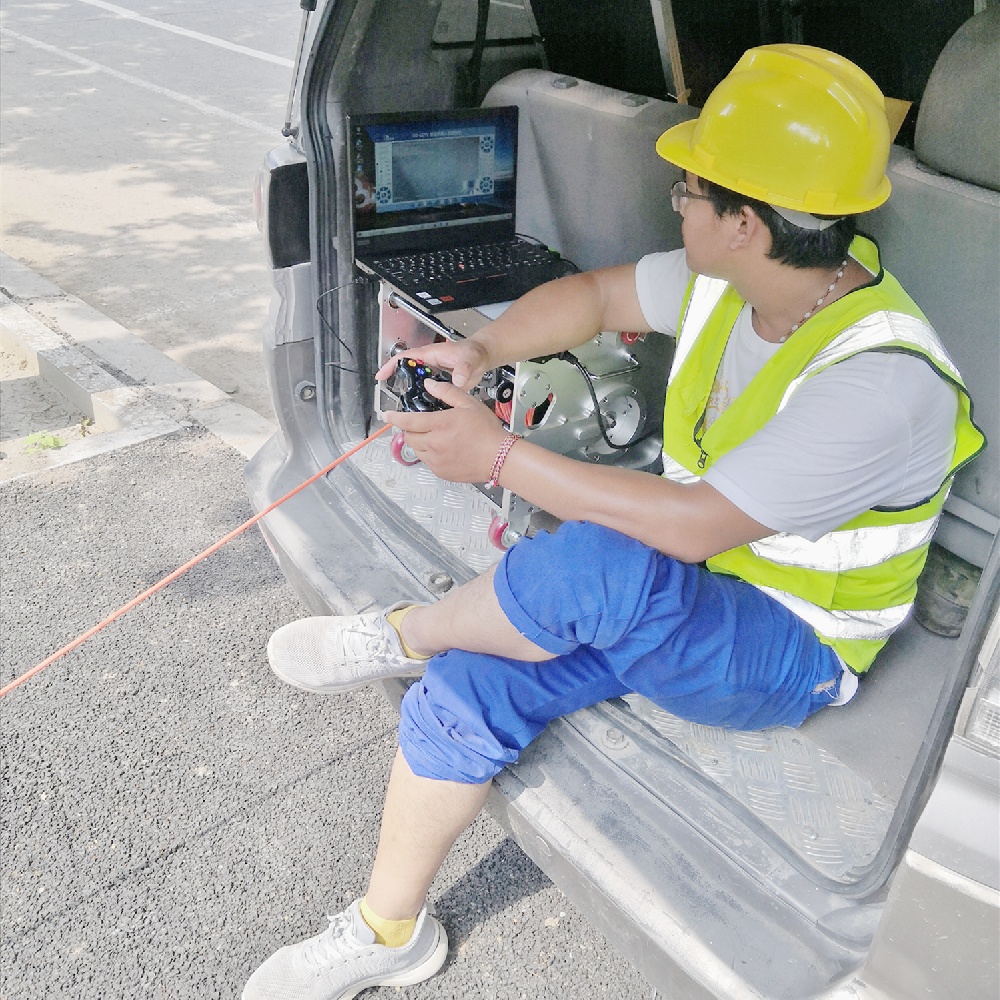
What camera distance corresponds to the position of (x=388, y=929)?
193cm

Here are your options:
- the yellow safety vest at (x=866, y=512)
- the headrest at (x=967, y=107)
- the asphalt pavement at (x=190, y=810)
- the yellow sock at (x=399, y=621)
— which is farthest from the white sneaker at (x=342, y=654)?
the headrest at (x=967, y=107)

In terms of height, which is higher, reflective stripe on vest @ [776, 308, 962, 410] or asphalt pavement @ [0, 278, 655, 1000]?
reflective stripe on vest @ [776, 308, 962, 410]

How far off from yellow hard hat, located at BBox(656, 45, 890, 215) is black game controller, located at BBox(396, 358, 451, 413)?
752 millimetres

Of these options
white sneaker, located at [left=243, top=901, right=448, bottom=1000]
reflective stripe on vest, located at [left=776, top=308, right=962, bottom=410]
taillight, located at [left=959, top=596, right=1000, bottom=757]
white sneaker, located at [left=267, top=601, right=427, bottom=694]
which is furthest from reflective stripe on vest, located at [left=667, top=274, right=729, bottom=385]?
white sneaker, located at [left=243, top=901, right=448, bottom=1000]

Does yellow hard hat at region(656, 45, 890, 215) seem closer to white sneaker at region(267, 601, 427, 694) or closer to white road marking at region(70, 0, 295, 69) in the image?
white sneaker at region(267, 601, 427, 694)

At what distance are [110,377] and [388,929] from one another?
9.27 feet

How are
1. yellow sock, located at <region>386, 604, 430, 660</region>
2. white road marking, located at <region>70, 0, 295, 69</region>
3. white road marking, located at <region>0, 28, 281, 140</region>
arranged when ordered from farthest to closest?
white road marking, located at <region>70, 0, 295, 69</region>, white road marking, located at <region>0, 28, 281, 140</region>, yellow sock, located at <region>386, 604, 430, 660</region>

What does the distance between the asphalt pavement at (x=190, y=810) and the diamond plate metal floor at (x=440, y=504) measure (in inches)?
18.6

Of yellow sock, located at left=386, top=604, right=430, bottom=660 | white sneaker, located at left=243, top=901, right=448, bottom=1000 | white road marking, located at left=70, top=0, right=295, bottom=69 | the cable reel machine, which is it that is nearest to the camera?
white sneaker, located at left=243, top=901, right=448, bottom=1000

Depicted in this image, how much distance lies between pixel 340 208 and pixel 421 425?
93cm

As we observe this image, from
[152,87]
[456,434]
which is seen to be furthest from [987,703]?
[152,87]

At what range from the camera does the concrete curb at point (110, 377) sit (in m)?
3.75

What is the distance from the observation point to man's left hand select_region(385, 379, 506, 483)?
194 centimetres

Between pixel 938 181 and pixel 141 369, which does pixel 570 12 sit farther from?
pixel 141 369
